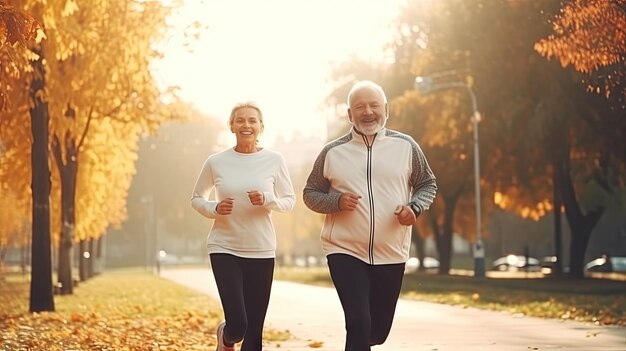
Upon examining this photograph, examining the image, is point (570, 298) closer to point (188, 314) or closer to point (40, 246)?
point (188, 314)

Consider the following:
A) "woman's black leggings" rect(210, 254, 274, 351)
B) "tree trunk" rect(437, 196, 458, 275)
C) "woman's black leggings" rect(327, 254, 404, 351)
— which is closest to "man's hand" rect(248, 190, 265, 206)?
"woman's black leggings" rect(210, 254, 274, 351)

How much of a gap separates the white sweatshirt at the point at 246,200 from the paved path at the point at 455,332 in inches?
198

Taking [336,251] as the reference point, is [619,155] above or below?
above

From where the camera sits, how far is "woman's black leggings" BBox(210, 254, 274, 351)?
8.24 meters

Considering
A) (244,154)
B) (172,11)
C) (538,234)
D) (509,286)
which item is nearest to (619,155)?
(509,286)

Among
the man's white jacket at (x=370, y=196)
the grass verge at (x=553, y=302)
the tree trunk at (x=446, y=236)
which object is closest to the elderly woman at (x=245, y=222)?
the man's white jacket at (x=370, y=196)

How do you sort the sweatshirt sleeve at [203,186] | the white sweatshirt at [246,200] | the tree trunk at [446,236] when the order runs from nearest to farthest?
the white sweatshirt at [246,200] → the sweatshirt sleeve at [203,186] → the tree trunk at [446,236]

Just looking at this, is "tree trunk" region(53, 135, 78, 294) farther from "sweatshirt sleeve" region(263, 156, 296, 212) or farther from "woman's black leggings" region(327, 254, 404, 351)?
"woman's black leggings" region(327, 254, 404, 351)

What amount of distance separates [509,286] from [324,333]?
2136cm

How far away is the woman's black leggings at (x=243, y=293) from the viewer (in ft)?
27.0

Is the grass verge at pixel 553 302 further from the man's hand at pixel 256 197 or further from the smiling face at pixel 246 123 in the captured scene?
the man's hand at pixel 256 197

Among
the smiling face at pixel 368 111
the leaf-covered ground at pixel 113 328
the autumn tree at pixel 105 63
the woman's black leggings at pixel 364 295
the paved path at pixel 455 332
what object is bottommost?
the paved path at pixel 455 332

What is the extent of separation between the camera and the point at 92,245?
198 feet

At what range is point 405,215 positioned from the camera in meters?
7.29
